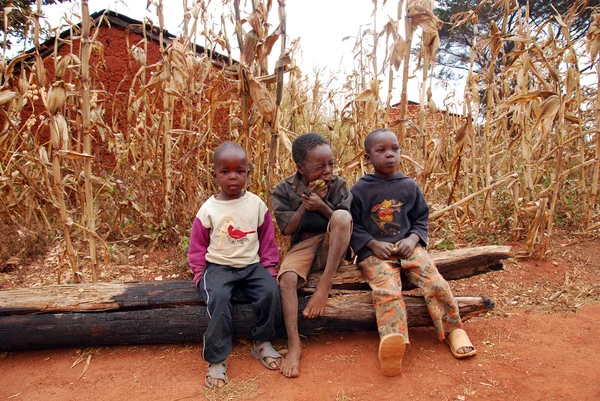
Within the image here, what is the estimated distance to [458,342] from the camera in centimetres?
207

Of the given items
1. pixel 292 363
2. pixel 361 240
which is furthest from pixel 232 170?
pixel 292 363

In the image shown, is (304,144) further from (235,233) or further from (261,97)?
(235,233)

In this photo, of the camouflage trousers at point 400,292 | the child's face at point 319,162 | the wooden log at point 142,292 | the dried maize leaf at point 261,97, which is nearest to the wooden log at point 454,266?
the wooden log at point 142,292

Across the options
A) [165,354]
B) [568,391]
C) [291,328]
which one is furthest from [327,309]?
[568,391]

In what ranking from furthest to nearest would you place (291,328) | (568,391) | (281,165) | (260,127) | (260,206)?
(281,165)
(260,127)
(260,206)
(291,328)
(568,391)

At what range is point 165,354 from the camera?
86.3 inches

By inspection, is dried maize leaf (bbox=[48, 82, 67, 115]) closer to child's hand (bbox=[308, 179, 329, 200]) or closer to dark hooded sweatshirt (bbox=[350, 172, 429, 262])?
child's hand (bbox=[308, 179, 329, 200])

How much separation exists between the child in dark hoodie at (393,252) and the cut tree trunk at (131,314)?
0.47 feet

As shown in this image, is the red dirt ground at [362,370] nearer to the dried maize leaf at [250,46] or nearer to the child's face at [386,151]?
the child's face at [386,151]

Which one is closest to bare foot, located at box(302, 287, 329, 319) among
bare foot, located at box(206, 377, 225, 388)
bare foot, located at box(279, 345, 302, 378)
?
bare foot, located at box(279, 345, 302, 378)

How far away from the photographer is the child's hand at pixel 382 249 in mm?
2211

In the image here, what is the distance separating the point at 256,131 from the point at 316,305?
1289 mm

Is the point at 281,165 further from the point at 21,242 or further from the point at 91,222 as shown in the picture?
the point at 21,242

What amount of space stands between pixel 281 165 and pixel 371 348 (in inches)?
67.3
